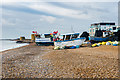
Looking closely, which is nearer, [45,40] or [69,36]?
[69,36]

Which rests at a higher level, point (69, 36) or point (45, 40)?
point (69, 36)

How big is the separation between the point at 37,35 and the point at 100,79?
30508 mm

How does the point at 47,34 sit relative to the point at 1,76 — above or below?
above

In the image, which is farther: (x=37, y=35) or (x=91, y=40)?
(x=37, y=35)

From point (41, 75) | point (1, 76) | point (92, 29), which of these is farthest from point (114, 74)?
point (92, 29)

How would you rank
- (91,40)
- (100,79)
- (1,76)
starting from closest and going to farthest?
(100,79)
(1,76)
(91,40)

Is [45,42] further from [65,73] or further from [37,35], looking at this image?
[65,73]

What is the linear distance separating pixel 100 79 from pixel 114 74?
A: 1105mm

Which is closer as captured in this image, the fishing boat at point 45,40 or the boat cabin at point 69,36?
the boat cabin at point 69,36

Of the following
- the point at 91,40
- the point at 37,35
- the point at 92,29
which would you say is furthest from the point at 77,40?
the point at 92,29

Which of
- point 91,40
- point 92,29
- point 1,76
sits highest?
point 92,29

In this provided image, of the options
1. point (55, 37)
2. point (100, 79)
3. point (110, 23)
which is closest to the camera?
point (100, 79)

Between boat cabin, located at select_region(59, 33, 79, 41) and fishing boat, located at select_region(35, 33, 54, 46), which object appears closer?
boat cabin, located at select_region(59, 33, 79, 41)

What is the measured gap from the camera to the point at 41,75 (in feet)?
23.7
